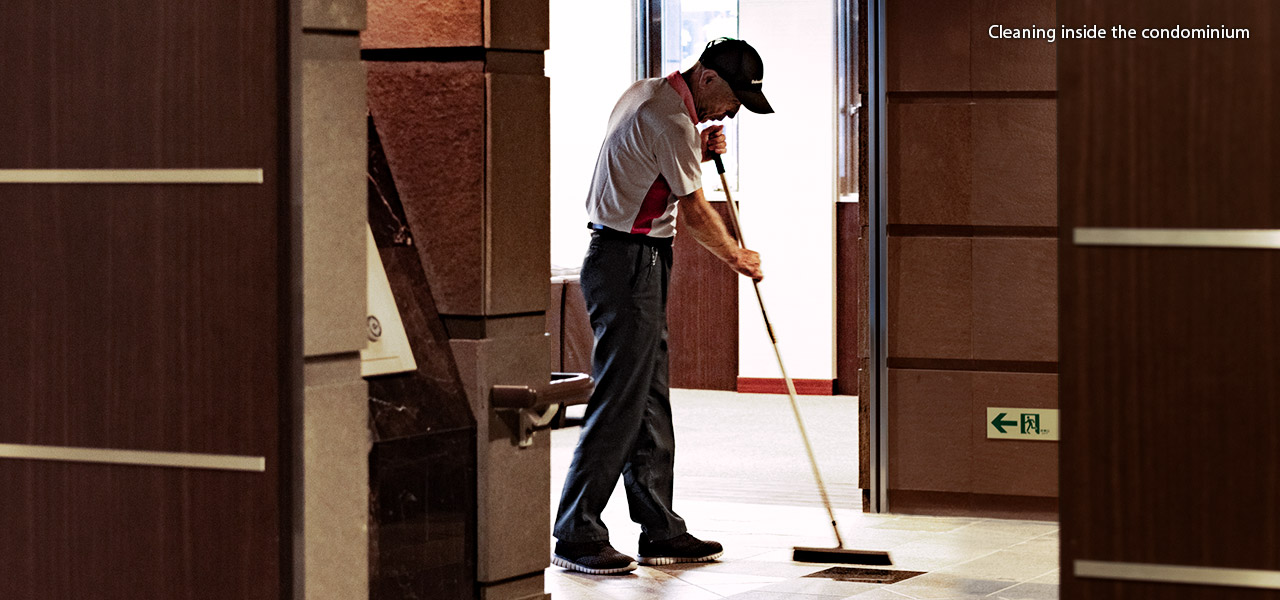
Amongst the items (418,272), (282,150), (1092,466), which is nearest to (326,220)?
(282,150)

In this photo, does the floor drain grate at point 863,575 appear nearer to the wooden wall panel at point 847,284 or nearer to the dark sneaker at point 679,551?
the dark sneaker at point 679,551

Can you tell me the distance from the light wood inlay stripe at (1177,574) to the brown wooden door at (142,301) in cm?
134

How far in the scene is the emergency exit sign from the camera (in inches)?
220

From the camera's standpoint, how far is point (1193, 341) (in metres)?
2.19

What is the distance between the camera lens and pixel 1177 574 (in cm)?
221

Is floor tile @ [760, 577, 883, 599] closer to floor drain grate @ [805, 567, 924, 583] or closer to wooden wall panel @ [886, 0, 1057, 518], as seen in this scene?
floor drain grate @ [805, 567, 924, 583]

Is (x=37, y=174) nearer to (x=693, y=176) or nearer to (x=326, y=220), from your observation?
(x=326, y=220)

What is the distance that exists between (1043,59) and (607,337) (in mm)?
1916

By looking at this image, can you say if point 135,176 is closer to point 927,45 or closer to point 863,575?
point 863,575

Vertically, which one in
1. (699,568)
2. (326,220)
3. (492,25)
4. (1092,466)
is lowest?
(699,568)

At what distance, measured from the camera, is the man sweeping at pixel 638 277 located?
15.7 ft

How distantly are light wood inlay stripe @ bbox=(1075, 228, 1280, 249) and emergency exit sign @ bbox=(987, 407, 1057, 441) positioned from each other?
3.45 m

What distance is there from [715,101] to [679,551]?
141cm

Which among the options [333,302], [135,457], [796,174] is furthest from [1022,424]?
[796,174]
